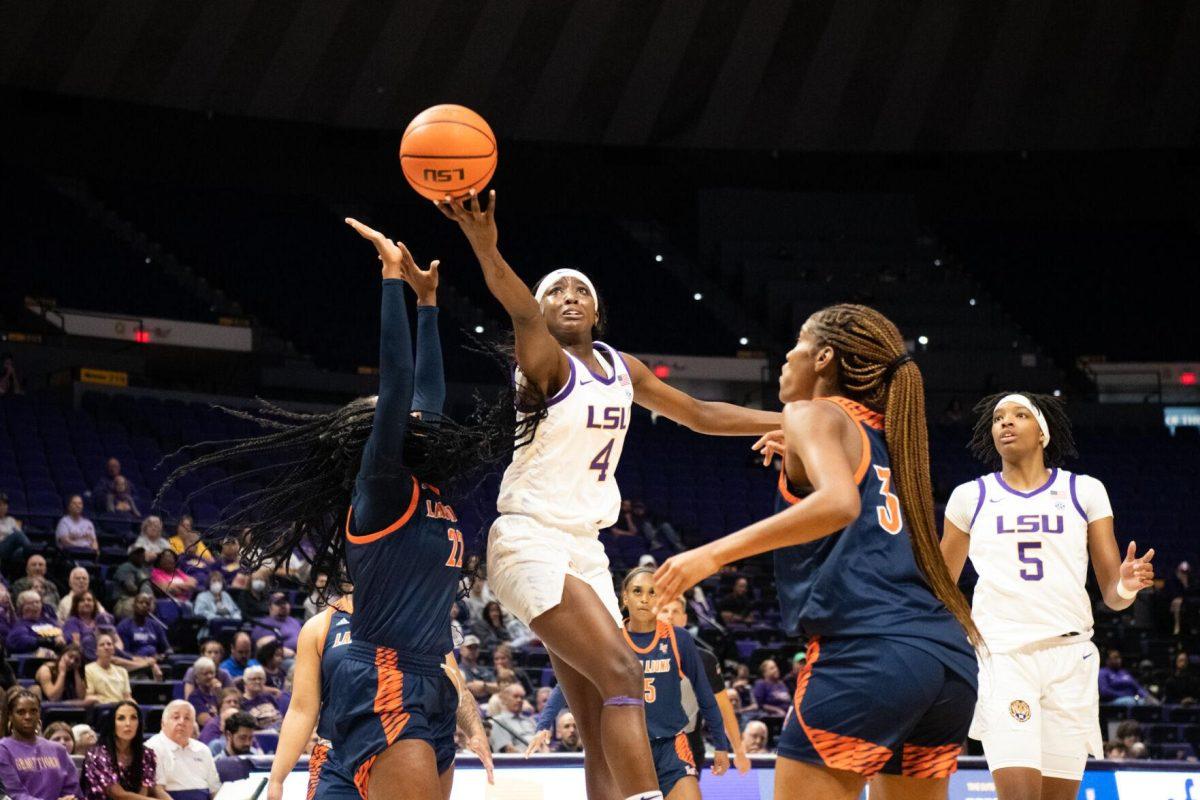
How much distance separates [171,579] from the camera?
13.8 meters

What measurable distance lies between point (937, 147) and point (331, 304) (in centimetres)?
1154

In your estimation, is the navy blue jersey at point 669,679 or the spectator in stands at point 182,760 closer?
the navy blue jersey at point 669,679

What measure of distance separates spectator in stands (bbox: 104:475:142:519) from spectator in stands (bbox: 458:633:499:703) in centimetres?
466

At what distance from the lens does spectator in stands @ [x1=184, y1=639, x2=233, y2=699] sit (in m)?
11.2

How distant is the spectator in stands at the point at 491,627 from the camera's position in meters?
14.6

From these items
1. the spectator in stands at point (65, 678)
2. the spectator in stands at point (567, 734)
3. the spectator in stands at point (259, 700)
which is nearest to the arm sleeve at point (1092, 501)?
the spectator in stands at point (567, 734)

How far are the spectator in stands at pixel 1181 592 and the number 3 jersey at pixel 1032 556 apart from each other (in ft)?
41.1

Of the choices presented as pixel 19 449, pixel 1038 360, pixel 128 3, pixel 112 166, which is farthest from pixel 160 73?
pixel 1038 360

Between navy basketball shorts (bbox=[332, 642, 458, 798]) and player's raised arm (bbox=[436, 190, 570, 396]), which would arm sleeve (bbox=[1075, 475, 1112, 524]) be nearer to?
player's raised arm (bbox=[436, 190, 570, 396])

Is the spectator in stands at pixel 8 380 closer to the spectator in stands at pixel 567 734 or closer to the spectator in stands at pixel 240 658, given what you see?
the spectator in stands at pixel 240 658

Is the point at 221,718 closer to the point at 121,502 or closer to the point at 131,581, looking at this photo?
the point at 131,581

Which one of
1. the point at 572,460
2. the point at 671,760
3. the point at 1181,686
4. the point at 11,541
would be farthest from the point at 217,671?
the point at 1181,686

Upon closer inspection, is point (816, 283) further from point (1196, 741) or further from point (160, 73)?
point (1196, 741)

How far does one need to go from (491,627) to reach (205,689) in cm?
397
